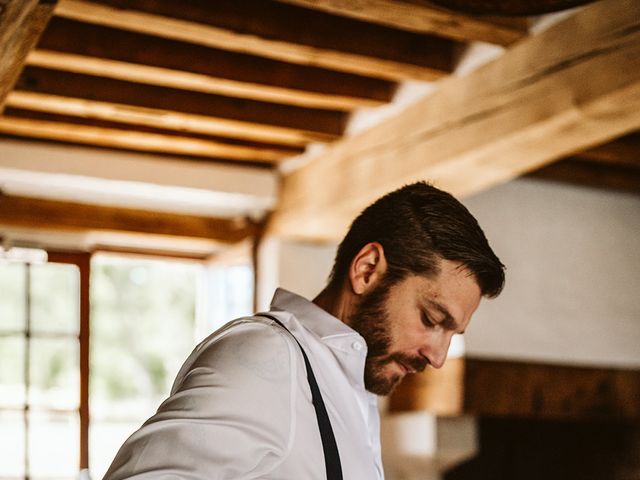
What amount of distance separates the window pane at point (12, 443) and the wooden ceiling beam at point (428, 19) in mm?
3226

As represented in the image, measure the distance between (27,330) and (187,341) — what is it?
6849 mm

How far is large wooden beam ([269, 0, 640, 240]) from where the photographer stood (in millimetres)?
3070

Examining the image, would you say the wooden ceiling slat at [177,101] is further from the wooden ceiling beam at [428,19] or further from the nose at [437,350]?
the nose at [437,350]

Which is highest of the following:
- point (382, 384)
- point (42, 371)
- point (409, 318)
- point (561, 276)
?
point (409, 318)

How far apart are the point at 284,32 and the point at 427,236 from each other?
1.93 m

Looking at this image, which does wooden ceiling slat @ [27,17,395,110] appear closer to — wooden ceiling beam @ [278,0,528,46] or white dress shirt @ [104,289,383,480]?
wooden ceiling beam @ [278,0,528,46]

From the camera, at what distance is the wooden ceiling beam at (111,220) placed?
539 centimetres

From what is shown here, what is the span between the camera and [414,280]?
1.75 m

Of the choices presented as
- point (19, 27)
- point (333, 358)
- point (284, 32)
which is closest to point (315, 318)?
point (333, 358)

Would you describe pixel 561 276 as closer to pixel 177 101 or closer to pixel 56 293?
pixel 177 101

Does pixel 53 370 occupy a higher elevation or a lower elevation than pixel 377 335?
lower

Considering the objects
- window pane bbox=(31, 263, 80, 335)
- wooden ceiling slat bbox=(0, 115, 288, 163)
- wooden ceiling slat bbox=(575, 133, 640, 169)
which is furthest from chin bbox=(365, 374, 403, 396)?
window pane bbox=(31, 263, 80, 335)

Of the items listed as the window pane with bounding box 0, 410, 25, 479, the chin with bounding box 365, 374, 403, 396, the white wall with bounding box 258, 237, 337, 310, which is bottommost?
the window pane with bounding box 0, 410, 25, 479

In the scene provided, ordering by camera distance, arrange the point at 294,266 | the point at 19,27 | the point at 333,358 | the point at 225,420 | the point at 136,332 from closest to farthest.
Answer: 1. the point at 225,420
2. the point at 333,358
3. the point at 19,27
4. the point at 294,266
5. the point at 136,332
